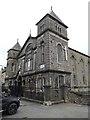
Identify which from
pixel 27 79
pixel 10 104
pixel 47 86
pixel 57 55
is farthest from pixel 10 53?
pixel 10 104

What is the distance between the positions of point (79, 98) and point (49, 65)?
5.49 meters

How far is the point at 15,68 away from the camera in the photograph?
29.4m

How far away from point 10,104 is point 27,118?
1.94m

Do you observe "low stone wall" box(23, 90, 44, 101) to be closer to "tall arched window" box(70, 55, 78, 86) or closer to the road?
the road

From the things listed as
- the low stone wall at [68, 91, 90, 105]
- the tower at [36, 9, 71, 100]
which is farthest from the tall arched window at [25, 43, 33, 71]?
the low stone wall at [68, 91, 90, 105]

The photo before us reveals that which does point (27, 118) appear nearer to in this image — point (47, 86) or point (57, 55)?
point (47, 86)

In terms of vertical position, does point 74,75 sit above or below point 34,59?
below

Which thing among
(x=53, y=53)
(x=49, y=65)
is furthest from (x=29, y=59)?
(x=49, y=65)

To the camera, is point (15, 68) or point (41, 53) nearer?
point (41, 53)

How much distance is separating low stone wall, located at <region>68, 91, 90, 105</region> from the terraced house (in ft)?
0.61

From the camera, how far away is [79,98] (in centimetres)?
1650

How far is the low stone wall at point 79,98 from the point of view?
53.1 feet

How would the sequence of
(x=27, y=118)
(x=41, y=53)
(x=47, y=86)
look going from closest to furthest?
(x=27, y=118) → (x=47, y=86) → (x=41, y=53)

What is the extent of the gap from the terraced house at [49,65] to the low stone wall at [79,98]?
0.19m
